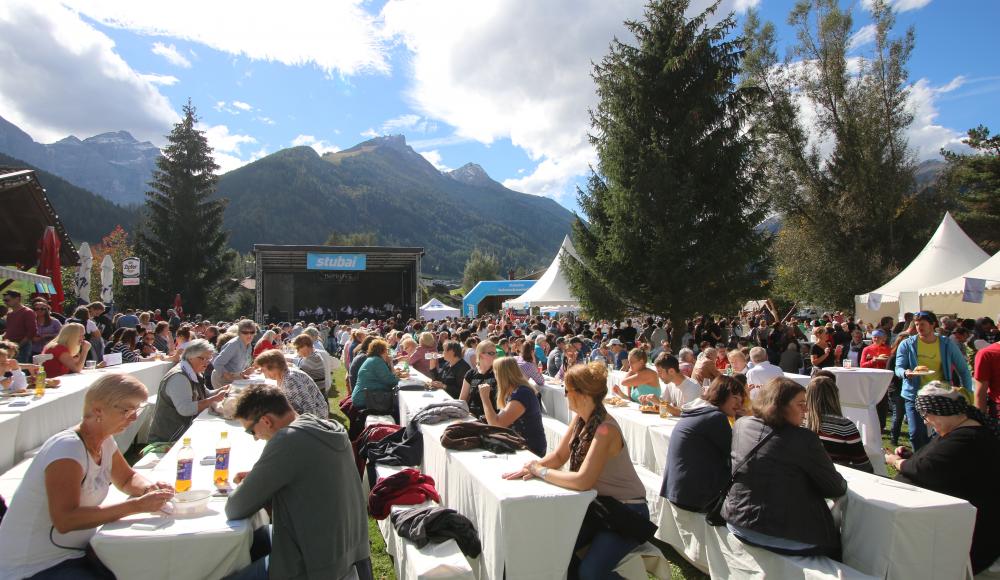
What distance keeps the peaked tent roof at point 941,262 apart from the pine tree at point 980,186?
502 inches

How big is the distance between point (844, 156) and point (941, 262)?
10.3 m

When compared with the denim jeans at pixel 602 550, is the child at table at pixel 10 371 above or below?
above

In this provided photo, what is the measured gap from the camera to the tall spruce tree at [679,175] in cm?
1370

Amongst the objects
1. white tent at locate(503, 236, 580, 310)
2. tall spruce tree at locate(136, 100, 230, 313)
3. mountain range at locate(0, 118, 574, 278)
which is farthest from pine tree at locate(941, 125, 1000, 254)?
mountain range at locate(0, 118, 574, 278)

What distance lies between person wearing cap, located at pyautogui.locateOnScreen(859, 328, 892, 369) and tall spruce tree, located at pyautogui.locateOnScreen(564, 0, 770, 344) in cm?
591

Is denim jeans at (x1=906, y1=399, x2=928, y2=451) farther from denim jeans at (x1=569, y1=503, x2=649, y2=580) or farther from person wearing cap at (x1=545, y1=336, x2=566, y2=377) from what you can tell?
person wearing cap at (x1=545, y1=336, x2=566, y2=377)

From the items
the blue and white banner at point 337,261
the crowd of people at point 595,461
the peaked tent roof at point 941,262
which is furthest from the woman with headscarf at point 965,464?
the blue and white banner at point 337,261

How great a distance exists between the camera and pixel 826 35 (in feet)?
77.0

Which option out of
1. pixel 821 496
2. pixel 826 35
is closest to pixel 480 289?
pixel 826 35

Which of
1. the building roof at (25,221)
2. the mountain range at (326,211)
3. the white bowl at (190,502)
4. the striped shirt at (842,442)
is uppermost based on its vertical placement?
the mountain range at (326,211)

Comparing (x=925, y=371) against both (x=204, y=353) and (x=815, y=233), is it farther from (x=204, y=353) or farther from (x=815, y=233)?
(x=815, y=233)

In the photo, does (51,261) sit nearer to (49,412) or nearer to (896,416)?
(49,412)

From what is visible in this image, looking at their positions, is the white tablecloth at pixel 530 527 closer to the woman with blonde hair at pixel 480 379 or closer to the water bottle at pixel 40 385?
the woman with blonde hair at pixel 480 379

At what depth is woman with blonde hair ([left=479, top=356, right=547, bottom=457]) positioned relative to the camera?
4320mm
